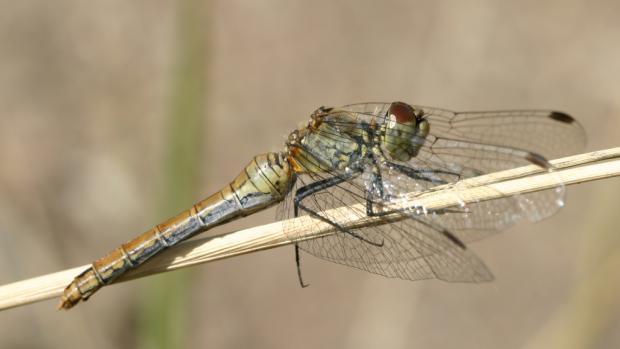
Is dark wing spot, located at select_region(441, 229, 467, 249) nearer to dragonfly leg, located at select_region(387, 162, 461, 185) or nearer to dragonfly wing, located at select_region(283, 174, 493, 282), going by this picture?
dragonfly wing, located at select_region(283, 174, 493, 282)

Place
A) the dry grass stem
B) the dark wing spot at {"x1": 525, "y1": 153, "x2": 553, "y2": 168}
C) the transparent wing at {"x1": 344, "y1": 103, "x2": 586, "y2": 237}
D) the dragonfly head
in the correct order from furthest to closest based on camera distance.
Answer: the dragonfly head, the transparent wing at {"x1": 344, "y1": 103, "x2": 586, "y2": 237}, the dark wing spot at {"x1": 525, "y1": 153, "x2": 553, "y2": 168}, the dry grass stem

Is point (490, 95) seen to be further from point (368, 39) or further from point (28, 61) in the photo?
point (28, 61)

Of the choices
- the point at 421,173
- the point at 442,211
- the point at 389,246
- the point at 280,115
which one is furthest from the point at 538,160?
the point at 280,115

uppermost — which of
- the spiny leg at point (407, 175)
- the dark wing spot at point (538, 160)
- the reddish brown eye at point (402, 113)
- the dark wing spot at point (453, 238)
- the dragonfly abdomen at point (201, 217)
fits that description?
the reddish brown eye at point (402, 113)

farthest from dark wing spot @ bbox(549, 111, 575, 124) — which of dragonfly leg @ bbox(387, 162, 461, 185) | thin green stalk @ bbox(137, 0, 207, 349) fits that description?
thin green stalk @ bbox(137, 0, 207, 349)

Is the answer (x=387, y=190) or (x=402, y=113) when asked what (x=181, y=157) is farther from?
(x=402, y=113)

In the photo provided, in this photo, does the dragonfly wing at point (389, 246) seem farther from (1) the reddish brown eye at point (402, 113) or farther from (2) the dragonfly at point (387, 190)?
(1) the reddish brown eye at point (402, 113)

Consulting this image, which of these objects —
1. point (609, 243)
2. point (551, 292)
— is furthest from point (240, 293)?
point (609, 243)

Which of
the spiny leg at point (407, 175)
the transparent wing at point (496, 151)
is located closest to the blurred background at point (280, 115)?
the transparent wing at point (496, 151)
